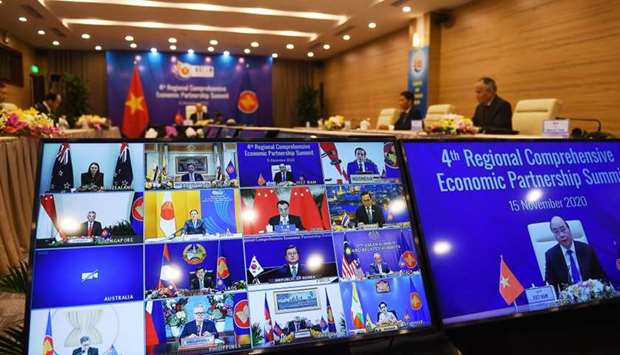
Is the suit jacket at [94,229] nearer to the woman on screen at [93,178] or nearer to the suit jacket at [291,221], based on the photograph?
the woman on screen at [93,178]

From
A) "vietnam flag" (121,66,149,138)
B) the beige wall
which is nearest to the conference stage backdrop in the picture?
"vietnam flag" (121,66,149,138)

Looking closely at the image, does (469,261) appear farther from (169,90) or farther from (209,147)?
(169,90)

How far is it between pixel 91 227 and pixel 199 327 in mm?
251

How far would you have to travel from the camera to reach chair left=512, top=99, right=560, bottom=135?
412 centimetres

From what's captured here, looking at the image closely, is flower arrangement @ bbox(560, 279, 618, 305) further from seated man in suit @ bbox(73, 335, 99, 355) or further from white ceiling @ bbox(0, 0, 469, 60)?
white ceiling @ bbox(0, 0, 469, 60)

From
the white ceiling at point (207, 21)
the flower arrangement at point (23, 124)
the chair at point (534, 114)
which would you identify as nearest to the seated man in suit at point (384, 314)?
the flower arrangement at point (23, 124)

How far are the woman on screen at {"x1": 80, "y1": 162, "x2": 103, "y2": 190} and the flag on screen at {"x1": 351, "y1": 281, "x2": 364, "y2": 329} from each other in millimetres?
493

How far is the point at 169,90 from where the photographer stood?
37.9 feet

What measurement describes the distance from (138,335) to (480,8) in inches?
288

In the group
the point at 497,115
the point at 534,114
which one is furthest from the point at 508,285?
the point at 497,115

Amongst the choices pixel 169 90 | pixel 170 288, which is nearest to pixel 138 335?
pixel 170 288

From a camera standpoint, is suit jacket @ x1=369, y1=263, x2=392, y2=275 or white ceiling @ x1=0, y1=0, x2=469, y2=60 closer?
suit jacket @ x1=369, y1=263, x2=392, y2=275

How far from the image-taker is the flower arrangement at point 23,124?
121 inches

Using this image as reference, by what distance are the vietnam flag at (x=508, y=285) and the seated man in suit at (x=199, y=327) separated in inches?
23.2
